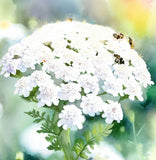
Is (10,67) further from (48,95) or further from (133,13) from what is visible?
(133,13)

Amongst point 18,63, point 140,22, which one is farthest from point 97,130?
point 140,22

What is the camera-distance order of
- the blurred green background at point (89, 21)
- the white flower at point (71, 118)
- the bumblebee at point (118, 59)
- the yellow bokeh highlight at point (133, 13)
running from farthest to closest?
1. the yellow bokeh highlight at point (133, 13)
2. the blurred green background at point (89, 21)
3. the bumblebee at point (118, 59)
4. the white flower at point (71, 118)

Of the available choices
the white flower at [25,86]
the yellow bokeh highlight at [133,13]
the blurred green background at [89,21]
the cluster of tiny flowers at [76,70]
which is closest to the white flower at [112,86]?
the cluster of tiny flowers at [76,70]

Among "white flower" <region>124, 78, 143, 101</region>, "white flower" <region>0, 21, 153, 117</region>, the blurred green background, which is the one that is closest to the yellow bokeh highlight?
the blurred green background

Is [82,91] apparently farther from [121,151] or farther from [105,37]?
[121,151]

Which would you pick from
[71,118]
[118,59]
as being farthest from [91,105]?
[118,59]

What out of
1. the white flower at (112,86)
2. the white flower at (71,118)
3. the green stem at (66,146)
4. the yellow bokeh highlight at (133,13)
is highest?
Answer: the yellow bokeh highlight at (133,13)

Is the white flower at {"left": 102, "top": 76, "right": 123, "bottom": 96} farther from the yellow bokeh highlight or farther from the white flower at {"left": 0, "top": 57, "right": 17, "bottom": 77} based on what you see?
the yellow bokeh highlight

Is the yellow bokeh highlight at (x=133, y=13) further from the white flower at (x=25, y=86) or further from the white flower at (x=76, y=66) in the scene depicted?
the white flower at (x=25, y=86)
